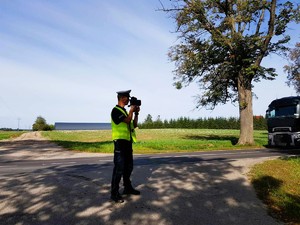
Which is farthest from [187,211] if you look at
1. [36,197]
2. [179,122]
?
[179,122]

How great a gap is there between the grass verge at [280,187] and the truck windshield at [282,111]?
8949 mm

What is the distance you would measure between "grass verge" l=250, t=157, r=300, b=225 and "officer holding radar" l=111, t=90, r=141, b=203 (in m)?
2.79

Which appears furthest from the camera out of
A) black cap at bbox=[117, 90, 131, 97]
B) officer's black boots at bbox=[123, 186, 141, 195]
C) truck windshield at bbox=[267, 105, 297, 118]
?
truck windshield at bbox=[267, 105, 297, 118]

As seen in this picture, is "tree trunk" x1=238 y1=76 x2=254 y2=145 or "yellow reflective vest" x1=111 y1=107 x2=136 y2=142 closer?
"yellow reflective vest" x1=111 y1=107 x2=136 y2=142

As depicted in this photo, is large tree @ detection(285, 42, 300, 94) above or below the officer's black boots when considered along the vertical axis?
above

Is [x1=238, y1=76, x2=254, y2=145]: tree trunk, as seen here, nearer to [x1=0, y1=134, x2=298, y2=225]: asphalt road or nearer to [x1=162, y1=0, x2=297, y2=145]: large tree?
[x1=162, y1=0, x2=297, y2=145]: large tree

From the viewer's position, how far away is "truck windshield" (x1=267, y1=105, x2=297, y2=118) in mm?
19344

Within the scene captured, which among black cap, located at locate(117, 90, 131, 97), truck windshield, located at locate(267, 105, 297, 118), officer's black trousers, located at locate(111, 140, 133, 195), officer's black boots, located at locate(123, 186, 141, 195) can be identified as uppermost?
truck windshield, located at locate(267, 105, 297, 118)

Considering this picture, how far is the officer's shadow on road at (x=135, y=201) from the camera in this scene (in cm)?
509

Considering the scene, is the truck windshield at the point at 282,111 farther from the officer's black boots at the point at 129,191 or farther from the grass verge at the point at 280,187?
the officer's black boots at the point at 129,191

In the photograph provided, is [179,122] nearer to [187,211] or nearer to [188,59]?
[188,59]

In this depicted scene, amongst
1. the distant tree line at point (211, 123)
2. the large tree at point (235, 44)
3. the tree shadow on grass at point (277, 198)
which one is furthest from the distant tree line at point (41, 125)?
the tree shadow on grass at point (277, 198)

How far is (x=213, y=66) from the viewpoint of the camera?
2428cm

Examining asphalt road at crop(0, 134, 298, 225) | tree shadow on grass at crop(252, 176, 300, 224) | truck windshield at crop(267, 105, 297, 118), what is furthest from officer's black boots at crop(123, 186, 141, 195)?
truck windshield at crop(267, 105, 297, 118)
